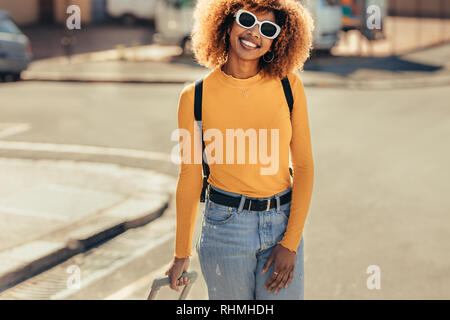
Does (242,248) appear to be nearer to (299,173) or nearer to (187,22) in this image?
(299,173)

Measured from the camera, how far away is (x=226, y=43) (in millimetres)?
3113

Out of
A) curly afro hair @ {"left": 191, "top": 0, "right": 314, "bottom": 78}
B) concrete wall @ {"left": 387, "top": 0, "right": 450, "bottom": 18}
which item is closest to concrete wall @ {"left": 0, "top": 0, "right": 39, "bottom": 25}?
concrete wall @ {"left": 387, "top": 0, "right": 450, "bottom": 18}

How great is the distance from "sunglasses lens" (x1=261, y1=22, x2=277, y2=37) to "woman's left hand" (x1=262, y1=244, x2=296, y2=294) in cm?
92

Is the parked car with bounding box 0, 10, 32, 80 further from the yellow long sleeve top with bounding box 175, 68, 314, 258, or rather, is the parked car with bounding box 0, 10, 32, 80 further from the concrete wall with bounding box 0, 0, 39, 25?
the yellow long sleeve top with bounding box 175, 68, 314, 258

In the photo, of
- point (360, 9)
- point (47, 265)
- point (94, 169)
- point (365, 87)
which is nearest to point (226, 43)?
point (47, 265)

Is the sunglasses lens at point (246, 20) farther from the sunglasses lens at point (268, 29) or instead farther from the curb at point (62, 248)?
the curb at point (62, 248)

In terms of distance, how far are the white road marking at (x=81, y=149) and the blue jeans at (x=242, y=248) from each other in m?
6.65

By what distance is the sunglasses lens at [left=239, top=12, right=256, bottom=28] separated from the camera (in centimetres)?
294

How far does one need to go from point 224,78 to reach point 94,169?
642cm

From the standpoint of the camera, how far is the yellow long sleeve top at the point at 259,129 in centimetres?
294

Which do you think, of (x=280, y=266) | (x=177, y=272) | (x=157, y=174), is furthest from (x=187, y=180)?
(x=157, y=174)

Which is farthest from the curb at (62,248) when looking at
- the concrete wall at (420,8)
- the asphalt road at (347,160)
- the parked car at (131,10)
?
the concrete wall at (420,8)

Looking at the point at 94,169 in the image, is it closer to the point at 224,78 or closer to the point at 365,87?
the point at 224,78

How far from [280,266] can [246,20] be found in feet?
3.51
